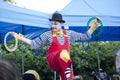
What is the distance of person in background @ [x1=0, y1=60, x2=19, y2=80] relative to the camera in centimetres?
77

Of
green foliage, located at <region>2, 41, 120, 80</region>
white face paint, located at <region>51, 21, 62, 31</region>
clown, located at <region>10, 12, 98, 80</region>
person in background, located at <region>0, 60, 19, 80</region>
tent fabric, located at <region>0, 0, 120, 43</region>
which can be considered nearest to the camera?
person in background, located at <region>0, 60, 19, 80</region>

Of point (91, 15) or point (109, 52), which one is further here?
point (109, 52)

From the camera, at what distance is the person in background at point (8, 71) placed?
0.77 meters

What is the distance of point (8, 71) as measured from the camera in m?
0.78

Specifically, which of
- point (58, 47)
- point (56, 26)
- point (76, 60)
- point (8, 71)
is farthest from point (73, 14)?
point (8, 71)

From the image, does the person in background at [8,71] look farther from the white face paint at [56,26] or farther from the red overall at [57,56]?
the white face paint at [56,26]

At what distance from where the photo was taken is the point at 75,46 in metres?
7.76

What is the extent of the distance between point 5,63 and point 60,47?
224cm

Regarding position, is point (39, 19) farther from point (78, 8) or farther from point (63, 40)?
point (63, 40)

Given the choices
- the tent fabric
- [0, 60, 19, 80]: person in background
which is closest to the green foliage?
the tent fabric

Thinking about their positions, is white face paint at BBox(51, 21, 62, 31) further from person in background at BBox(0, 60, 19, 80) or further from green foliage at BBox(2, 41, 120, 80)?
green foliage at BBox(2, 41, 120, 80)

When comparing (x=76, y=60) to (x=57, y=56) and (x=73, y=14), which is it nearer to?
(x=73, y=14)

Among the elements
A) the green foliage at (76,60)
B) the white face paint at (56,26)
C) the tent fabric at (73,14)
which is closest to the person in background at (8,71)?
the white face paint at (56,26)

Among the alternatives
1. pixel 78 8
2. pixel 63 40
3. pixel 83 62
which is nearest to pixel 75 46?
pixel 83 62
